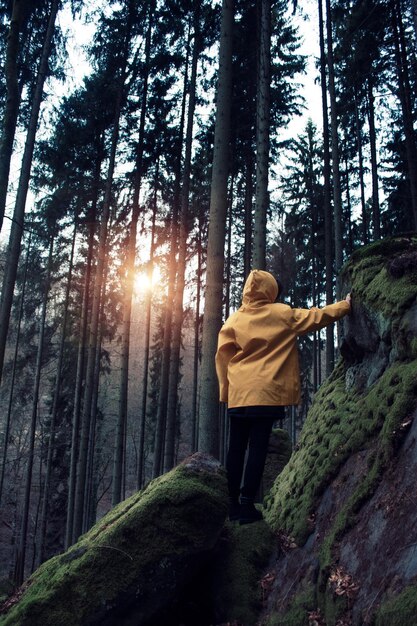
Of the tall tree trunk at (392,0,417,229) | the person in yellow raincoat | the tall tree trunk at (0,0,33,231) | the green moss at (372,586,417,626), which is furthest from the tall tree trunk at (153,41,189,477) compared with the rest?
the green moss at (372,586,417,626)

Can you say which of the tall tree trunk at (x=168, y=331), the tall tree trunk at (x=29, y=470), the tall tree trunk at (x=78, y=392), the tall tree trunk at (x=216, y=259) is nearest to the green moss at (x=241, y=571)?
the tall tree trunk at (x=216, y=259)

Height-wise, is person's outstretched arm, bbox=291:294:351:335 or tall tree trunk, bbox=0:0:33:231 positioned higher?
tall tree trunk, bbox=0:0:33:231

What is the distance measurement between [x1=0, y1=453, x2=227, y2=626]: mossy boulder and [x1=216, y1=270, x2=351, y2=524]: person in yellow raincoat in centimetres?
43

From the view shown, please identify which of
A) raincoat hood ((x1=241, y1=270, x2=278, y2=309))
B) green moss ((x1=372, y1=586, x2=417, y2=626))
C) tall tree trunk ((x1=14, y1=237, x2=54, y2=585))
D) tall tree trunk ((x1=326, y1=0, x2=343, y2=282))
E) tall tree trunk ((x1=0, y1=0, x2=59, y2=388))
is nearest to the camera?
green moss ((x1=372, y1=586, x2=417, y2=626))

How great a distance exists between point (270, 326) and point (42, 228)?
17.2m

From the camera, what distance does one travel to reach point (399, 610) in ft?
7.43

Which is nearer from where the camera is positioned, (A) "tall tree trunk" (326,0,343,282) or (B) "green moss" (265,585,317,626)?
(B) "green moss" (265,585,317,626)

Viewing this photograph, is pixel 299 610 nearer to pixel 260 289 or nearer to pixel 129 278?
pixel 260 289

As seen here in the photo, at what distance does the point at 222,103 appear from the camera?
27.6ft

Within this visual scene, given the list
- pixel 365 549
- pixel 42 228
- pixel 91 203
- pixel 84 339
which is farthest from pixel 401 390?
pixel 42 228

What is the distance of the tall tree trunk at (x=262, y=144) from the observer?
9.20m

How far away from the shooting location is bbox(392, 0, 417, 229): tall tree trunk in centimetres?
1416

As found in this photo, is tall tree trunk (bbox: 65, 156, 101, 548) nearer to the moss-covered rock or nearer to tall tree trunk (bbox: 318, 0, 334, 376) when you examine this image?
tall tree trunk (bbox: 318, 0, 334, 376)

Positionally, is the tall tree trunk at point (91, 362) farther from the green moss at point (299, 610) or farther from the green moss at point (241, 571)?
the green moss at point (299, 610)
